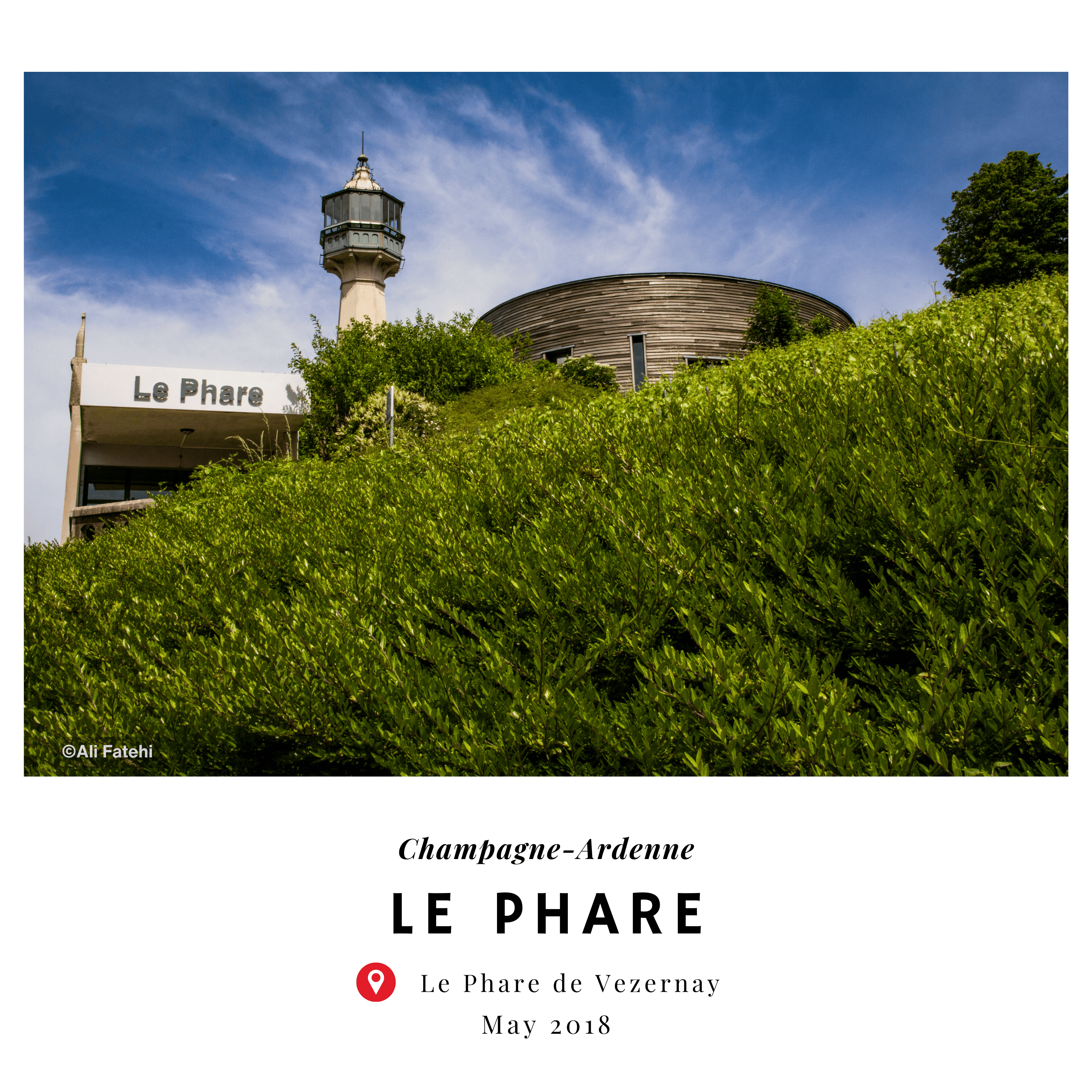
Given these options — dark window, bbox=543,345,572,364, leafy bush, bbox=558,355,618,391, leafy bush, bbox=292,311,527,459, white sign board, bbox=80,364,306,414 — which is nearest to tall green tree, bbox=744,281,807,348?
leafy bush, bbox=558,355,618,391

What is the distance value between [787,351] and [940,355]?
9805 millimetres

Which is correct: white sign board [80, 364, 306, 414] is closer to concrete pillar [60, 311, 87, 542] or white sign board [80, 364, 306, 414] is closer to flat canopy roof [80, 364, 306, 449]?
flat canopy roof [80, 364, 306, 449]

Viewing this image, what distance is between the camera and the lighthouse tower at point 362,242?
3328cm

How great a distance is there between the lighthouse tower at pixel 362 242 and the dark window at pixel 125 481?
38.3ft

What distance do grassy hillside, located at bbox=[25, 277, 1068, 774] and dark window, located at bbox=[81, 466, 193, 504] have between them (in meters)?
26.1

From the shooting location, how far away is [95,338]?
460 centimetres

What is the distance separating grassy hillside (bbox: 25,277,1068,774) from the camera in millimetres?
2203

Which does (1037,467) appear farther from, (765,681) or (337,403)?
(337,403)

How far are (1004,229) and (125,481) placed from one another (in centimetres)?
3030

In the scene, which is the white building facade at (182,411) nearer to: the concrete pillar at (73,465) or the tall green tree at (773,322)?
the concrete pillar at (73,465)

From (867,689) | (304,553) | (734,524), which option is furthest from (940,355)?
(304,553)

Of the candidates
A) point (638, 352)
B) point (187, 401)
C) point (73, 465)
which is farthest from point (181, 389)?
point (638, 352)
